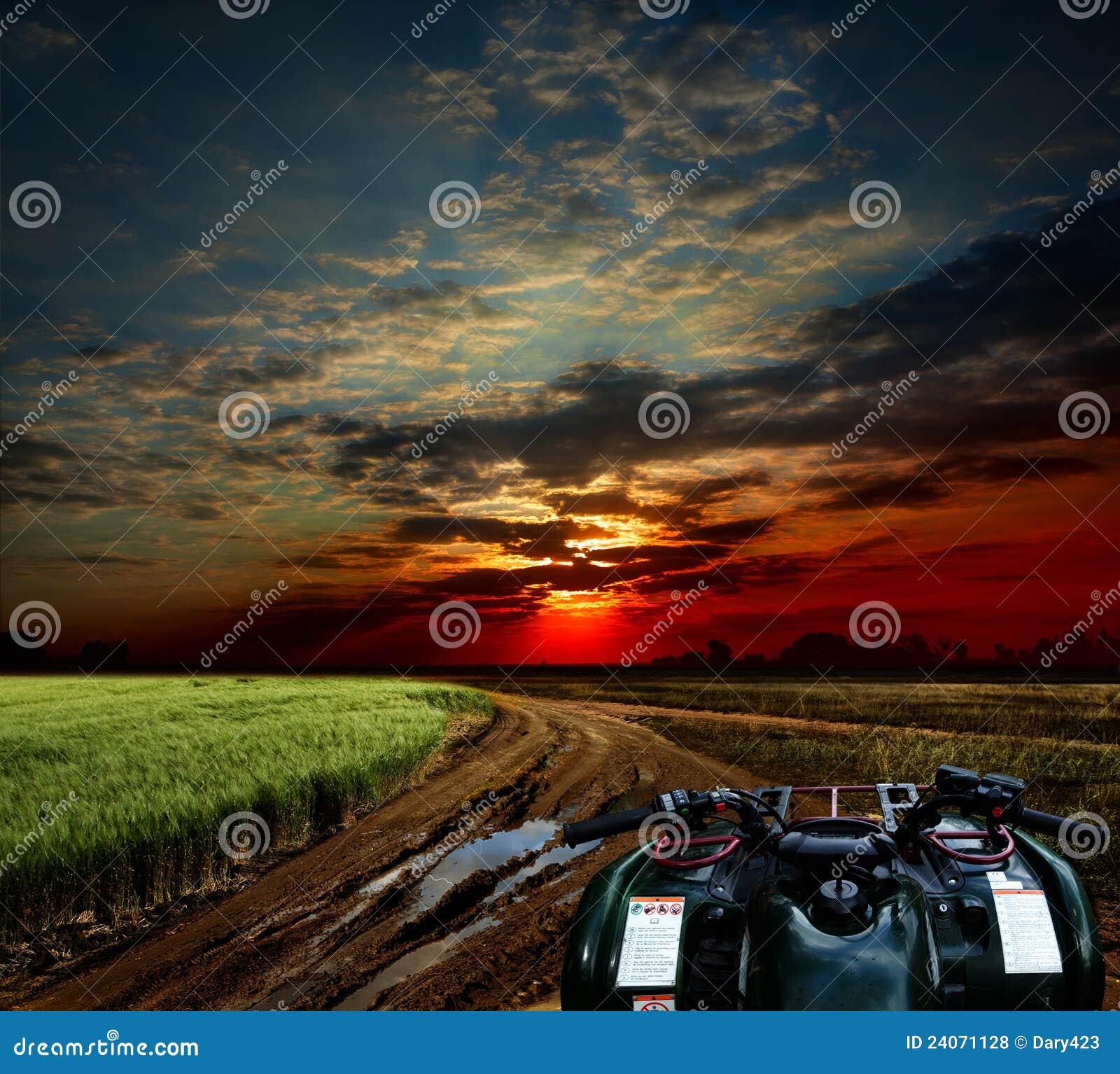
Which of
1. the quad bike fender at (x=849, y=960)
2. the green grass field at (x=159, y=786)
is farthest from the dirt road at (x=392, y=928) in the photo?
Result: the quad bike fender at (x=849, y=960)

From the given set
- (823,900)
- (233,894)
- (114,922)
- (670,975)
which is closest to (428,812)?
(233,894)

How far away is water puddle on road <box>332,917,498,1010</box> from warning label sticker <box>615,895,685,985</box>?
291 centimetres

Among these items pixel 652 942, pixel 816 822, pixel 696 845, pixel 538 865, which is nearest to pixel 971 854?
pixel 816 822

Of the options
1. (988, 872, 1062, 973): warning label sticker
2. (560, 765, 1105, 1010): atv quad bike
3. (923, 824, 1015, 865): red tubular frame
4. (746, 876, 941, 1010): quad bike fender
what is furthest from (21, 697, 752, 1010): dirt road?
(746, 876, 941, 1010): quad bike fender

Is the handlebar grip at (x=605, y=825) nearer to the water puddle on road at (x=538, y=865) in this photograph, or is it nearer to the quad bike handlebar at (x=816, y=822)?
the quad bike handlebar at (x=816, y=822)

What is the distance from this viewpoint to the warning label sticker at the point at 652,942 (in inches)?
113

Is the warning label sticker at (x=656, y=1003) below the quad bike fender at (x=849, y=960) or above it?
below

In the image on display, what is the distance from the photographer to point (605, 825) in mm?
3238

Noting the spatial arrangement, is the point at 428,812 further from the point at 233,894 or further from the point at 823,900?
the point at 823,900

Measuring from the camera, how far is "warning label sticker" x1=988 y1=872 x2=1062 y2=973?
3047 mm

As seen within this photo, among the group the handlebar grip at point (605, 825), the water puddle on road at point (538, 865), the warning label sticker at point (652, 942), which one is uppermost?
the handlebar grip at point (605, 825)

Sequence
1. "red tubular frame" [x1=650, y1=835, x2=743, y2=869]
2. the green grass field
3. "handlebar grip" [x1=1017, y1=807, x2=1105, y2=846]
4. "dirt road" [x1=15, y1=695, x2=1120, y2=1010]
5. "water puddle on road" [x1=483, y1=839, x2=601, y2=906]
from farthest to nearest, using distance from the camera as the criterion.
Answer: "water puddle on road" [x1=483, y1=839, x2=601, y2=906]
the green grass field
"dirt road" [x1=15, y1=695, x2=1120, y2=1010]
"handlebar grip" [x1=1017, y1=807, x2=1105, y2=846]
"red tubular frame" [x1=650, y1=835, x2=743, y2=869]

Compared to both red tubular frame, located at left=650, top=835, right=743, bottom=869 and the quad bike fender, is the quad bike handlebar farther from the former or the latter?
the quad bike fender

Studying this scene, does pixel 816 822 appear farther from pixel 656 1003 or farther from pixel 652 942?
pixel 656 1003
